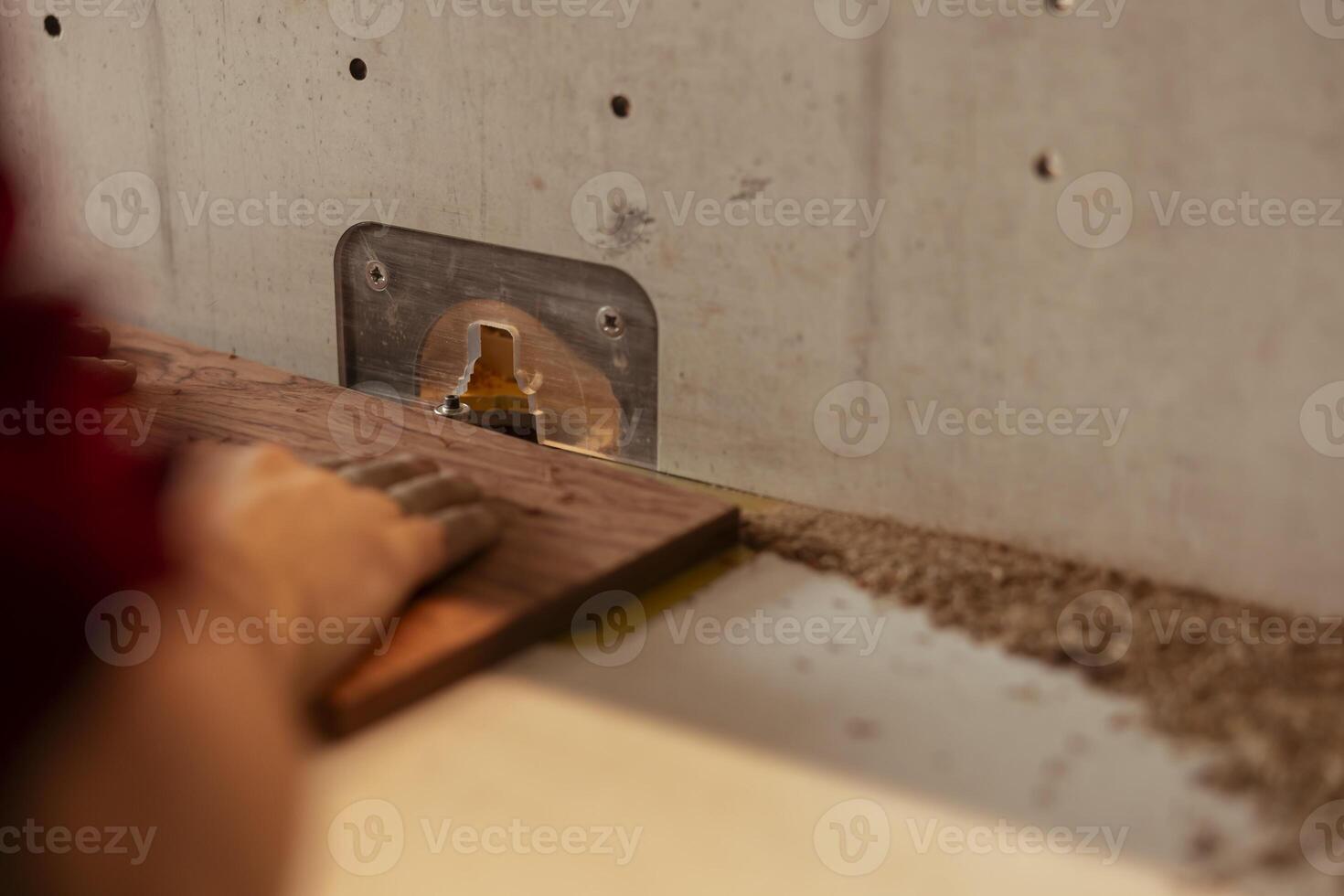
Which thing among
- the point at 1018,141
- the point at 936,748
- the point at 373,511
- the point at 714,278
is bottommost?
the point at 936,748

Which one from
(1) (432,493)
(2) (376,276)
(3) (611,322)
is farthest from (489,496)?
(2) (376,276)

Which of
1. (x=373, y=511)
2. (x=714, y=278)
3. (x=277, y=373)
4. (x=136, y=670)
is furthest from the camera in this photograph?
(x=277, y=373)

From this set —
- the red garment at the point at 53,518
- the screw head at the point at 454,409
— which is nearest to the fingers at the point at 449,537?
the screw head at the point at 454,409

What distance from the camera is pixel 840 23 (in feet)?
3.67

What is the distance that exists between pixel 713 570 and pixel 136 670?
62 centimetres

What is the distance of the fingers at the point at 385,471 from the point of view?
1.07 meters

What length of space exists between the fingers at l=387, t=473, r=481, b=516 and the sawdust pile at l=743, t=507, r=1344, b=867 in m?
0.25

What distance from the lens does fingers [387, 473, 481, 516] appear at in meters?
1.06

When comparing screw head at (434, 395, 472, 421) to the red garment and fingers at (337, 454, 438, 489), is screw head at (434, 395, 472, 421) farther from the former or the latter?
the red garment

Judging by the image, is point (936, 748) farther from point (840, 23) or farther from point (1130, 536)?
point (840, 23)

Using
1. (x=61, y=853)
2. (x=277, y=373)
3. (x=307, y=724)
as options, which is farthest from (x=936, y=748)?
A: (x=277, y=373)

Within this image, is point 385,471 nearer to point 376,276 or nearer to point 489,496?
point 489,496

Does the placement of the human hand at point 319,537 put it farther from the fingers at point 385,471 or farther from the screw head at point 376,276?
the screw head at point 376,276

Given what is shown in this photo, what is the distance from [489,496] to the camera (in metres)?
1.20
